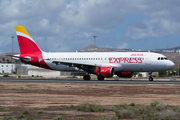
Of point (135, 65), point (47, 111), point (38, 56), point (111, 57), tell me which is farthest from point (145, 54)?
point (47, 111)

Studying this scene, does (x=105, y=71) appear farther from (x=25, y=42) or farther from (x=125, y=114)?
(x=125, y=114)

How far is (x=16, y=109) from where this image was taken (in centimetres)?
1638

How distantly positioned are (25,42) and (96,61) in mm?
14167

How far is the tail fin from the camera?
54.7 metres

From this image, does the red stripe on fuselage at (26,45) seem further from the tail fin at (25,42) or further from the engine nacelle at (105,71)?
the engine nacelle at (105,71)

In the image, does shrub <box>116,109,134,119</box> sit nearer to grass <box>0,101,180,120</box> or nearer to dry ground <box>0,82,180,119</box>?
grass <box>0,101,180,120</box>

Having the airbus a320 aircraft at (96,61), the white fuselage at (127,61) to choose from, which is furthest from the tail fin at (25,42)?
the white fuselage at (127,61)

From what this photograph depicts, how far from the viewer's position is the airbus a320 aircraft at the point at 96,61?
47469 mm

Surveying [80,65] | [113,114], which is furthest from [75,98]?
[80,65]

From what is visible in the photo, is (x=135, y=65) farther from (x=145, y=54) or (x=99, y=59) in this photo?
(x=99, y=59)

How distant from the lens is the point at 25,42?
5472cm

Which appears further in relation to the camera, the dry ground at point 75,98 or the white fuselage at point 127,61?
the white fuselage at point 127,61

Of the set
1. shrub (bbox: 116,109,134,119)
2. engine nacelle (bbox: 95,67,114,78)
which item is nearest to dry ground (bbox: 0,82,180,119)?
shrub (bbox: 116,109,134,119)

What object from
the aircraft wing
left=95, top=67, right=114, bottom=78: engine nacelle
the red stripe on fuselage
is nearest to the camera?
left=95, top=67, right=114, bottom=78: engine nacelle
